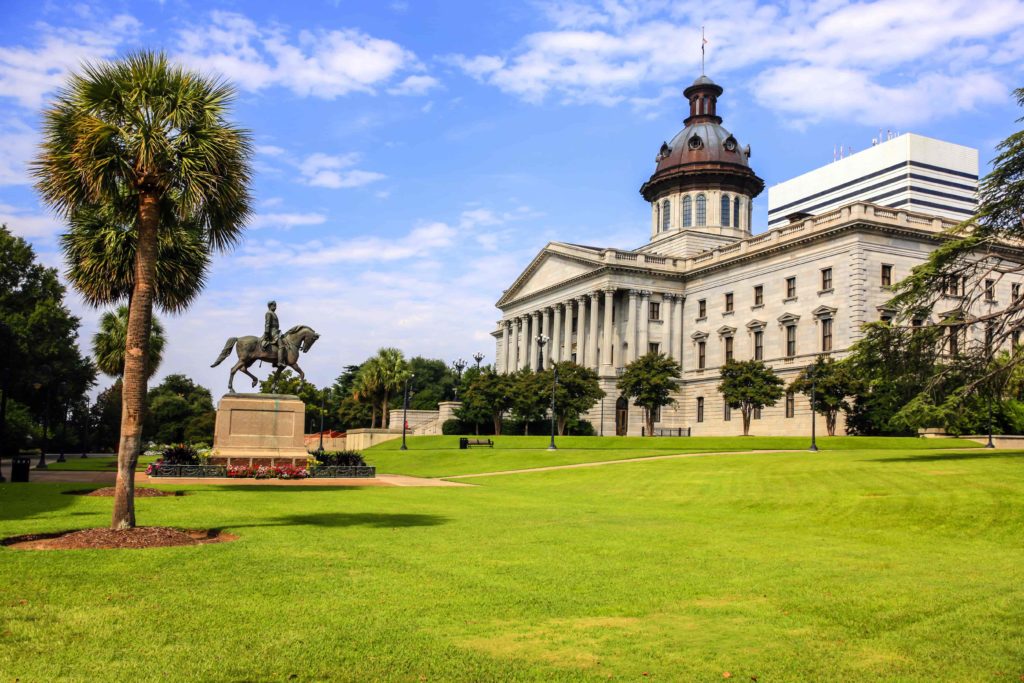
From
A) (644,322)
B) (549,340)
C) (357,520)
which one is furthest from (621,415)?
(357,520)

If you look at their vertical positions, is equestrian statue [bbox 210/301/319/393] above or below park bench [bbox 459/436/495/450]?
above

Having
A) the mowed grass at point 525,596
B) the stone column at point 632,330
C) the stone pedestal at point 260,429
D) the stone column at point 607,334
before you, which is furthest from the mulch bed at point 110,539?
the stone column at point 632,330

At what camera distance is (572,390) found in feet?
253

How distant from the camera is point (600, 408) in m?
86.6

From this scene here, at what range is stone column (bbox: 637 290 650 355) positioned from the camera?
3497 inches

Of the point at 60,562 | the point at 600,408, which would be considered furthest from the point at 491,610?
the point at 600,408

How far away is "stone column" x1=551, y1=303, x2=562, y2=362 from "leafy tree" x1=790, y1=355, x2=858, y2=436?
35562 millimetres

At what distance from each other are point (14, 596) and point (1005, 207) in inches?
1354

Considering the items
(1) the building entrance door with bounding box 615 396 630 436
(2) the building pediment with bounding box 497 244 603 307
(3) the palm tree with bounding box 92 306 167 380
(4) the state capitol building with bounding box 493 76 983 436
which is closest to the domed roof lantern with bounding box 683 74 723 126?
(4) the state capitol building with bounding box 493 76 983 436

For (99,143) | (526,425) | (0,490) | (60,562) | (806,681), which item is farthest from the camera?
(526,425)

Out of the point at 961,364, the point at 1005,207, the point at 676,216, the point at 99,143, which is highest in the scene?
the point at 676,216

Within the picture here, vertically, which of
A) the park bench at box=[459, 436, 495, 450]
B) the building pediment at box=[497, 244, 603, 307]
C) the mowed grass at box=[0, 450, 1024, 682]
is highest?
the building pediment at box=[497, 244, 603, 307]

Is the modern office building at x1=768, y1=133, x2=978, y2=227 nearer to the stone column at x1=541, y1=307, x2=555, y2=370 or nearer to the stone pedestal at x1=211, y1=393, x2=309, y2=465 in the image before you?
the stone column at x1=541, y1=307, x2=555, y2=370

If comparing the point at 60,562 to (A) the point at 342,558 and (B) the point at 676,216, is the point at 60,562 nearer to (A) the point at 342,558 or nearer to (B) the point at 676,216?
(A) the point at 342,558
